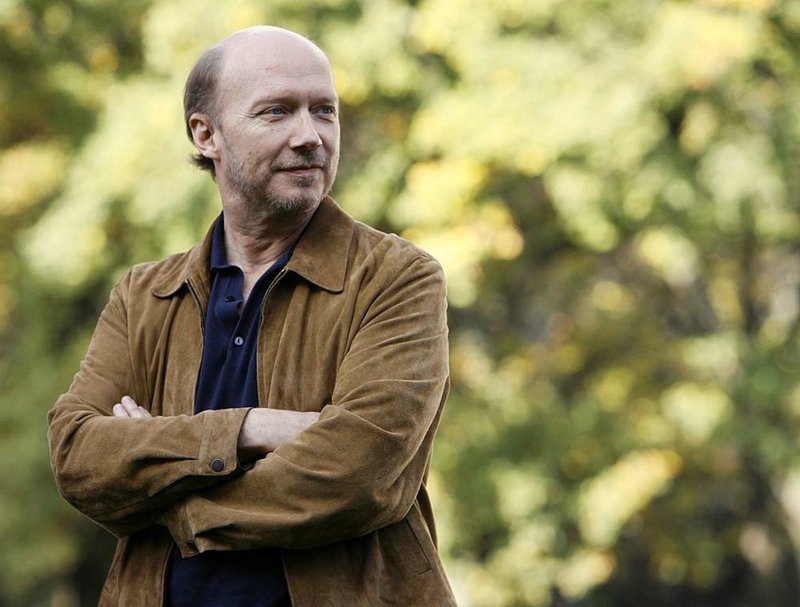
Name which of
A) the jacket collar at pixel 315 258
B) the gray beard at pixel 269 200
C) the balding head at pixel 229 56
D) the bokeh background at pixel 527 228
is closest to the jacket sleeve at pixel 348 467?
the jacket collar at pixel 315 258

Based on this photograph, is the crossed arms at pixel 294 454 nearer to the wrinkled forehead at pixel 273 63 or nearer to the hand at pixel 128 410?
the hand at pixel 128 410

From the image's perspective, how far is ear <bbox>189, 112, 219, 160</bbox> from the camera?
124 inches

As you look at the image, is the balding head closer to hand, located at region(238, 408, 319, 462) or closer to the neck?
the neck

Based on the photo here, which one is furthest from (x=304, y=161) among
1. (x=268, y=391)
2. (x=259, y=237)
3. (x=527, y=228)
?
(x=527, y=228)

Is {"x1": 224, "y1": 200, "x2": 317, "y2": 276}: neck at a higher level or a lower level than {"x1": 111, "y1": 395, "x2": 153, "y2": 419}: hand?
higher

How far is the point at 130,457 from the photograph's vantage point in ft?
9.37

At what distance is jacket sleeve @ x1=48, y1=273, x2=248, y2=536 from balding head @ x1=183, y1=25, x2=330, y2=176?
0.66 metres

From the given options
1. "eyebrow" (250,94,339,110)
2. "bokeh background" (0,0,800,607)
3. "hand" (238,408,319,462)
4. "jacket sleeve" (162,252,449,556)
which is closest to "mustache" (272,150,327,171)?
"eyebrow" (250,94,339,110)

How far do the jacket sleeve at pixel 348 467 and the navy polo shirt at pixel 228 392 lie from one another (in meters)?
0.07

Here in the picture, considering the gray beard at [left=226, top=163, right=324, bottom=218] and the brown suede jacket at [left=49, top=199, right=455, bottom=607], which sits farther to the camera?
the gray beard at [left=226, top=163, right=324, bottom=218]

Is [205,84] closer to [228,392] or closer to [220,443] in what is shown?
[228,392]

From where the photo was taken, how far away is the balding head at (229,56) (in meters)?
2.98

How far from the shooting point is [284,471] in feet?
9.09

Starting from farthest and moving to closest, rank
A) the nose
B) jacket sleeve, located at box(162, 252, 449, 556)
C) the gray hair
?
the gray hair → the nose → jacket sleeve, located at box(162, 252, 449, 556)
